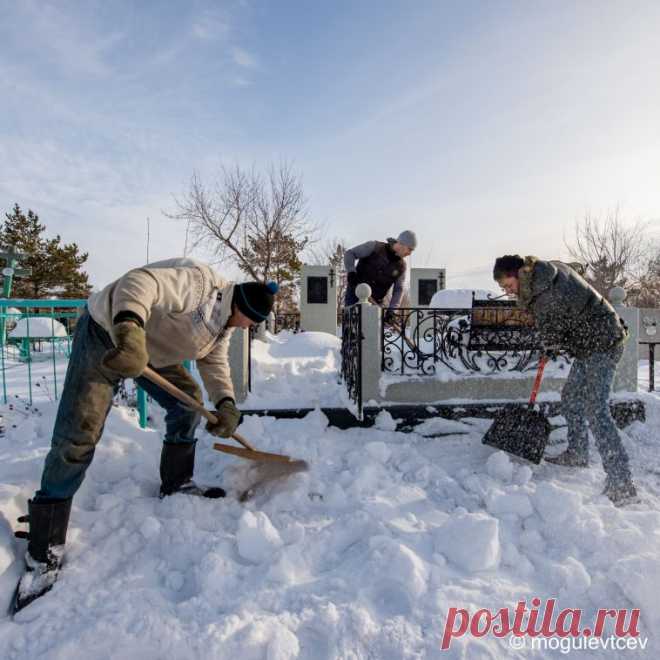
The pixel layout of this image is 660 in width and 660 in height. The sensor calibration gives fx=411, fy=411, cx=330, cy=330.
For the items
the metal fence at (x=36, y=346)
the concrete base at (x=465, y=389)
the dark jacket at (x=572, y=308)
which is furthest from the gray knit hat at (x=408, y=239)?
the metal fence at (x=36, y=346)

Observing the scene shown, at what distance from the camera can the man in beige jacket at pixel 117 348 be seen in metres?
1.87

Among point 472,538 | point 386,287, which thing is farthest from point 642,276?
point 472,538

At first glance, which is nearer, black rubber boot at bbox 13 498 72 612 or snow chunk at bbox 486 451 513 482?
black rubber boot at bbox 13 498 72 612

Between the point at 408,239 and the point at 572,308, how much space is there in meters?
2.31

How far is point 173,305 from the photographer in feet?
7.02

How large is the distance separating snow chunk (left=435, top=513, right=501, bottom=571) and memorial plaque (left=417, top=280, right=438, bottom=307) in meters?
13.5

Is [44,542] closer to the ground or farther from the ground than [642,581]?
farther from the ground

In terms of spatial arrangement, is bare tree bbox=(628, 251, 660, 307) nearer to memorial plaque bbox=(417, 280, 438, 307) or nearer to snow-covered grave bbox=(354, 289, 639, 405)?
memorial plaque bbox=(417, 280, 438, 307)

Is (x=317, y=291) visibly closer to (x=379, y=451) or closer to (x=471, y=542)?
(x=379, y=451)

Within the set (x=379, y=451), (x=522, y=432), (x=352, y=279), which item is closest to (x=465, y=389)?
(x=522, y=432)

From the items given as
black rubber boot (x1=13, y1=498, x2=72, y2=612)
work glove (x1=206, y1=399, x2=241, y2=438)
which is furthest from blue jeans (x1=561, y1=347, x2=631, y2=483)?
black rubber boot (x1=13, y1=498, x2=72, y2=612)

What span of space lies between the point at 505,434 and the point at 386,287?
253 cm

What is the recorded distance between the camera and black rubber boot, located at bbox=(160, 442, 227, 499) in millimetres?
2688

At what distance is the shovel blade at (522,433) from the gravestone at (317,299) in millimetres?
10902
